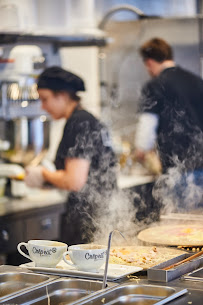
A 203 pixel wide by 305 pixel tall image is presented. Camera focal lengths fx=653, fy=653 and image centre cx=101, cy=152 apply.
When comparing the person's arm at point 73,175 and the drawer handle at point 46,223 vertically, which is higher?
the person's arm at point 73,175

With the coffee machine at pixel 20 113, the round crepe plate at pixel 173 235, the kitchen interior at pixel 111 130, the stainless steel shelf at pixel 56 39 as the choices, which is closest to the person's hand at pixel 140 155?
the kitchen interior at pixel 111 130

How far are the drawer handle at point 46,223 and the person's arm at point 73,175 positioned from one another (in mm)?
638

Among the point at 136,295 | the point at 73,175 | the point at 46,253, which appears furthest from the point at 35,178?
the point at 136,295

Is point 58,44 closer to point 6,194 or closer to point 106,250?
point 6,194

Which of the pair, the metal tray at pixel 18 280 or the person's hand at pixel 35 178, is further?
the person's hand at pixel 35 178

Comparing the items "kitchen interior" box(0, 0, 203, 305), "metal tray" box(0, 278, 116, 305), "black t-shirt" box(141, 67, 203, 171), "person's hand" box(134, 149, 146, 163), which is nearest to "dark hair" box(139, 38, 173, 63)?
"black t-shirt" box(141, 67, 203, 171)

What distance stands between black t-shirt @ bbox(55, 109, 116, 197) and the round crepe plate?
1153 millimetres

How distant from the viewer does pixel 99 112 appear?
5473 mm

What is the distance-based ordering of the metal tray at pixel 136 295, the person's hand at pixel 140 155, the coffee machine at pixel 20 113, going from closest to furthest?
the metal tray at pixel 136 295
the coffee machine at pixel 20 113
the person's hand at pixel 140 155

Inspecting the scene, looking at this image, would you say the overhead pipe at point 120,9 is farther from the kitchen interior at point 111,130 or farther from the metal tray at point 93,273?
the metal tray at point 93,273

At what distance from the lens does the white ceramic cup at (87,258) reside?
6.16 ft

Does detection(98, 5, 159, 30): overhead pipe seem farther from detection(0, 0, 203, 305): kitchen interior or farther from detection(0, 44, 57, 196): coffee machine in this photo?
detection(0, 44, 57, 196): coffee machine

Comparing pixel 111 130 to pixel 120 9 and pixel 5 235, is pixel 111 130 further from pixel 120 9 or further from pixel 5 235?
pixel 5 235

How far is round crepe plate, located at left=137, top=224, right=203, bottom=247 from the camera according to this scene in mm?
2264
